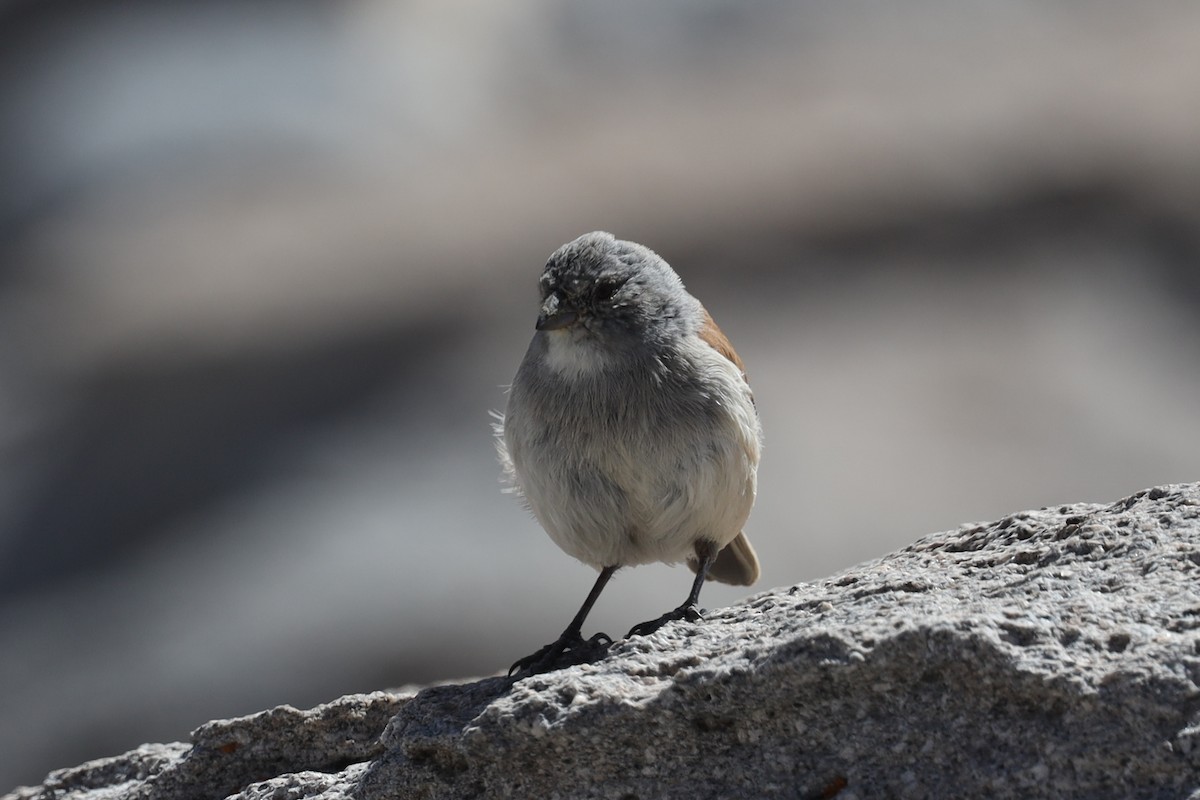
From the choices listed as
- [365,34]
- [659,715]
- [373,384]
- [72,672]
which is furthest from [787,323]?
[659,715]

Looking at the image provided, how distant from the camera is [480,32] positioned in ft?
64.5

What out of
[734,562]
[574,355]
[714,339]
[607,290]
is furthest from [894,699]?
[734,562]

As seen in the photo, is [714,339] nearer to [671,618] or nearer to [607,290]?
[607,290]

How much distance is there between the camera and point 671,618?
4328 millimetres

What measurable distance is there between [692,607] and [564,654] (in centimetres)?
43

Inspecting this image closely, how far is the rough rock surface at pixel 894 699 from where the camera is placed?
9.38 feet

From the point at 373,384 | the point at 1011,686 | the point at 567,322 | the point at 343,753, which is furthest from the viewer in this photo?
the point at 373,384

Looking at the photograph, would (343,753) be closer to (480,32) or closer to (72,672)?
(72,672)

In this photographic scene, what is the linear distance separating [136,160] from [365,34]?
3379 millimetres

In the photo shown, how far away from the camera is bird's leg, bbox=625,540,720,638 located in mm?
4148

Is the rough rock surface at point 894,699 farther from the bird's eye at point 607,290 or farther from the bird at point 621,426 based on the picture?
the bird's eye at point 607,290

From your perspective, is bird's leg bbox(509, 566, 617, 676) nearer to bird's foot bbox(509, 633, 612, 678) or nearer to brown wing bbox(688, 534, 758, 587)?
bird's foot bbox(509, 633, 612, 678)

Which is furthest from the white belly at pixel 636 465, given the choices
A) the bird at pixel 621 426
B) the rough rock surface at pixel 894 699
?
the rough rock surface at pixel 894 699

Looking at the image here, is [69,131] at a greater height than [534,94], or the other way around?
[534,94]
